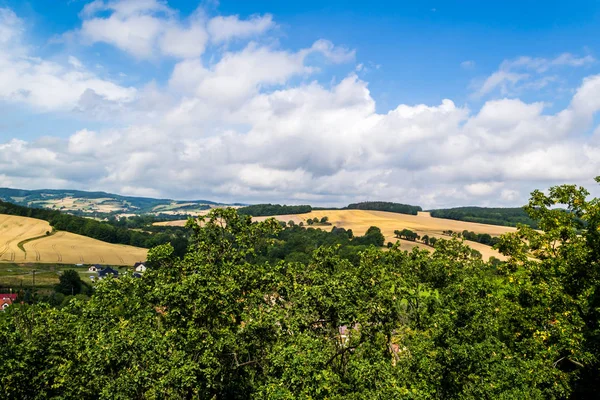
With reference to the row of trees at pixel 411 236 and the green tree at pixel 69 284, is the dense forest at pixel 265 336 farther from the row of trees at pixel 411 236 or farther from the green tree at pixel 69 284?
the row of trees at pixel 411 236

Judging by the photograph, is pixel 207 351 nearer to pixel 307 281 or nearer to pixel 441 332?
→ pixel 307 281

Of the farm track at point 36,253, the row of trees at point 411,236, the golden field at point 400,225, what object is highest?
the golden field at point 400,225

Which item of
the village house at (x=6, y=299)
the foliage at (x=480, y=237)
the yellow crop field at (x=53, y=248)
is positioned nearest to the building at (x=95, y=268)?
the yellow crop field at (x=53, y=248)

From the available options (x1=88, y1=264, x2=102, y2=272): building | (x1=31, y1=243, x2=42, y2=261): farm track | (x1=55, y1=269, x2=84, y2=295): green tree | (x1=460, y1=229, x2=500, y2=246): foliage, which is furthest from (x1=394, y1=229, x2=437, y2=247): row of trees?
(x1=31, y1=243, x2=42, y2=261): farm track

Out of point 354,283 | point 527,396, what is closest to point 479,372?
point 527,396

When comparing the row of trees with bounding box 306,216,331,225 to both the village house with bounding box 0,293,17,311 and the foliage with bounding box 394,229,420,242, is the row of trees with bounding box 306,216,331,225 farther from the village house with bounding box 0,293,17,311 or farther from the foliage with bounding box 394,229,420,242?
the village house with bounding box 0,293,17,311
